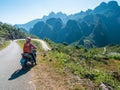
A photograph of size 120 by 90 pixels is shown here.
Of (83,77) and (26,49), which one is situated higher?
(26,49)

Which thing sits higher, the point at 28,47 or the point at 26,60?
the point at 28,47

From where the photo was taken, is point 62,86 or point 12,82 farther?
point 12,82

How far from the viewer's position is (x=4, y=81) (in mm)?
16000

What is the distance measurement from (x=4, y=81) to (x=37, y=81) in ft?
7.62

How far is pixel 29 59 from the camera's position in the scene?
20906mm

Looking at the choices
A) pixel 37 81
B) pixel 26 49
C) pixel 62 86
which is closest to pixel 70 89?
pixel 62 86

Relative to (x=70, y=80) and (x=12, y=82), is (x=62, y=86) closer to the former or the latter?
(x=70, y=80)

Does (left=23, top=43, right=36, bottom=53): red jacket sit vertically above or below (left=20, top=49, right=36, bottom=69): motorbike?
above

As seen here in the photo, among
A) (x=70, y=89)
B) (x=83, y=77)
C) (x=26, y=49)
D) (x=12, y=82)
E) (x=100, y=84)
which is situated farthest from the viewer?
(x=26, y=49)

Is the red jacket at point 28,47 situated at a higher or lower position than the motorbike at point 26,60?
higher

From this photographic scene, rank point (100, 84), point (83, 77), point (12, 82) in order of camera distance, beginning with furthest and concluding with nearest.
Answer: point (83, 77), point (12, 82), point (100, 84)

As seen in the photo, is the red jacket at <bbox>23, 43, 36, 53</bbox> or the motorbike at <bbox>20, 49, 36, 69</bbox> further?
the red jacket at <bbox>23, 43, 36, 53</bbox>

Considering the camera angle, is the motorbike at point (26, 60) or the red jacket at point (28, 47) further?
the red jacket at point (28, 47)

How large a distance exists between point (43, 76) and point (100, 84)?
4.74 metres
